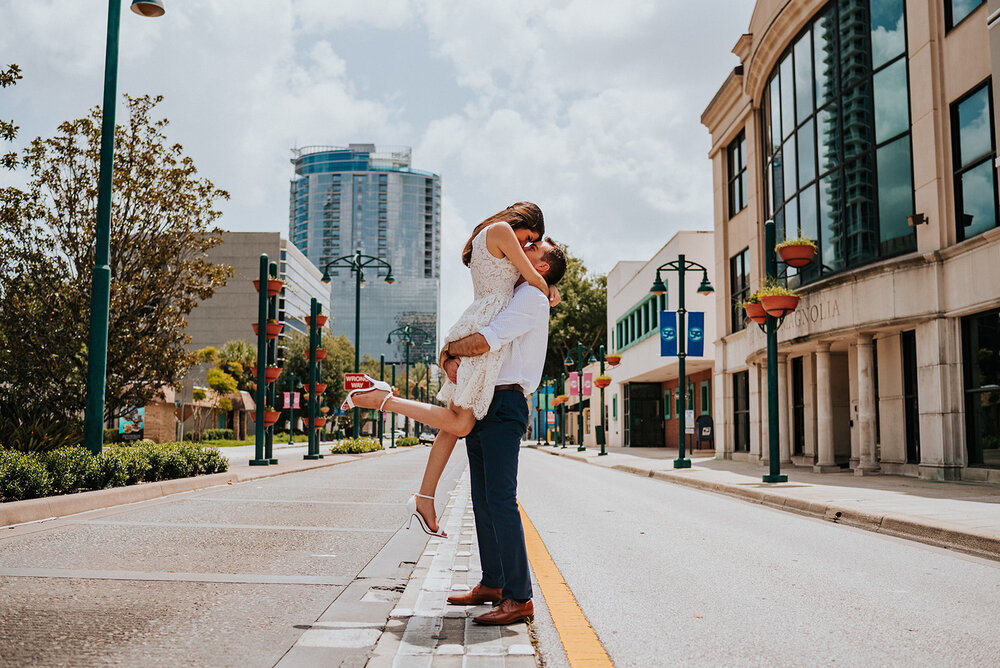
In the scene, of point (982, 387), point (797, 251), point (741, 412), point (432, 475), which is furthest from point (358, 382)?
point (741, 412)

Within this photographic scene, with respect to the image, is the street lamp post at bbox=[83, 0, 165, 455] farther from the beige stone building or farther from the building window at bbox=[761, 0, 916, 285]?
the building window at bbox=[761, 0, 916, 285]

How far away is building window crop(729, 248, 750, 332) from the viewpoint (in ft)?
88.9

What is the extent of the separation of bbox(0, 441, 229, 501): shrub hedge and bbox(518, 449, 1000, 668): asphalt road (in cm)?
513

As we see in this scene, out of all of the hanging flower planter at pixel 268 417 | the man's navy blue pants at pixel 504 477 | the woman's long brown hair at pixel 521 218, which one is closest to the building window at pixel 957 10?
the woman's long brown hair at pixel 521 218

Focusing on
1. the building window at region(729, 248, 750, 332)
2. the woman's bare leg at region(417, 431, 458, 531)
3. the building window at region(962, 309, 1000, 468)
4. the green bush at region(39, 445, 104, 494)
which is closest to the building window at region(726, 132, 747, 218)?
the building window at region(729, 248, 750, 332)

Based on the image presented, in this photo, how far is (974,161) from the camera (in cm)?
1542

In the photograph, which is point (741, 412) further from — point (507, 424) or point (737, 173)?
point (507, 424)

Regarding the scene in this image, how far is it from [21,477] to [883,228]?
15.9 meters

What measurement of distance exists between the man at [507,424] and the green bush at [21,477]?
18.9 feet

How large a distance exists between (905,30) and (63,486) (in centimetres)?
1685

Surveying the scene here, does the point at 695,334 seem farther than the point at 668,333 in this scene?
No

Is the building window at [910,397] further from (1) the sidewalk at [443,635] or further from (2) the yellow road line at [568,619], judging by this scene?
(1) the sidewalk at [443,635]

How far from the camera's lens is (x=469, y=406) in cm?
420

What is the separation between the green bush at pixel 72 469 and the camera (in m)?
9.41
